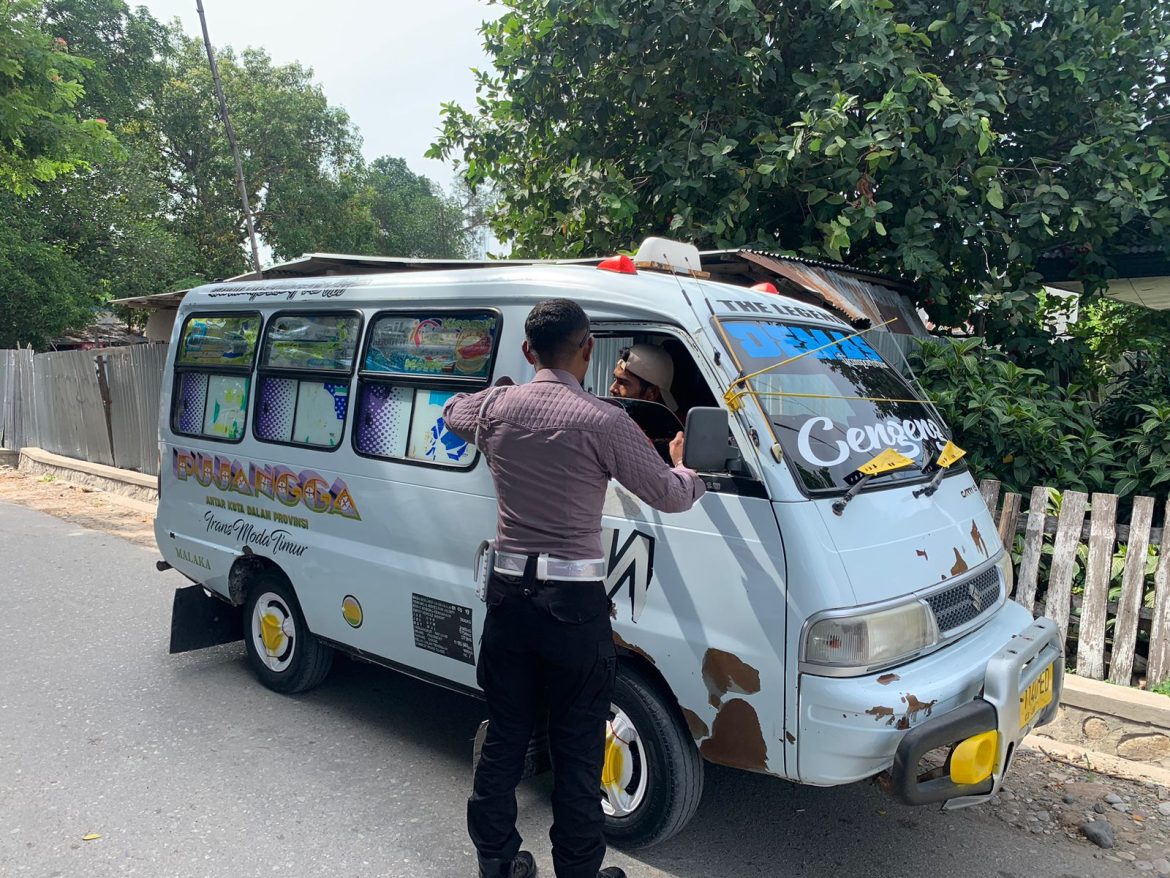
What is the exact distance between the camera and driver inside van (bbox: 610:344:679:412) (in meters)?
3.13

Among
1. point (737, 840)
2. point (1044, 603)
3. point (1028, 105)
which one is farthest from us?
point (1028, 105)

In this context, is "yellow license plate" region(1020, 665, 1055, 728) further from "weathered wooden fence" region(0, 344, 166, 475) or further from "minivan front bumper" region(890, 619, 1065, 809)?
"weathered wooden fence" region(0, 344, 166, 475)

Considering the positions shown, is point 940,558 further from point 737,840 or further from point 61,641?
point 61,641

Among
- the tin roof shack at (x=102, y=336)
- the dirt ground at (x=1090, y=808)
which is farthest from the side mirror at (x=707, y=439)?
the tin roof shack at (x=102, y=336)

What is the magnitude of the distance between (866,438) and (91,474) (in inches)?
469

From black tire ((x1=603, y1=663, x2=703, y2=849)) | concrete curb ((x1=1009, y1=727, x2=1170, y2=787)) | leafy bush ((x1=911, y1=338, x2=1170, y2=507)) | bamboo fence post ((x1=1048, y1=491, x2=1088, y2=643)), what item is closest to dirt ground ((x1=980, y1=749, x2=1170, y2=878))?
concrete curb ((x1=1009, y1=727, x2=1170, y2=787))

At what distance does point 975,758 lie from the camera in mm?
2564

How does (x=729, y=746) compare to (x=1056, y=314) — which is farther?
(x=1056, y=314)

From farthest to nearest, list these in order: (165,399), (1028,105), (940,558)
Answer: (1028,105)
(165,399)
(940,558)

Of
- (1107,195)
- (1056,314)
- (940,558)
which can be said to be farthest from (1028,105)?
(940,558)

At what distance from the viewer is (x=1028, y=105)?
21.0 feet

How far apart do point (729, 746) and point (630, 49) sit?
221 inches

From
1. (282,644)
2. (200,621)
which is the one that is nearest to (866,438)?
(282,644)

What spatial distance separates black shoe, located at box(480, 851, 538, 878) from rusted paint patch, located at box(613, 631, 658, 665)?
0.78m
